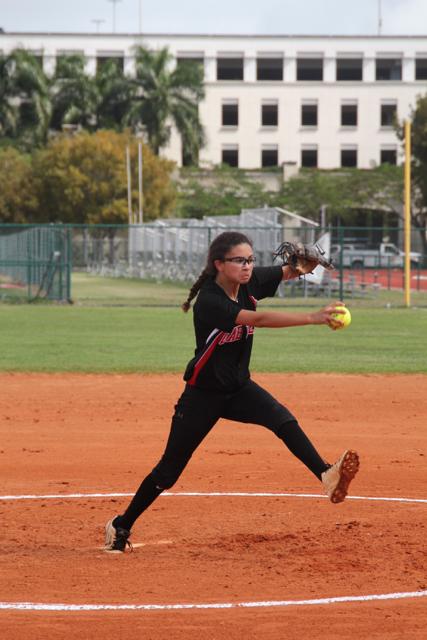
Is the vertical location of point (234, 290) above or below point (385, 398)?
above

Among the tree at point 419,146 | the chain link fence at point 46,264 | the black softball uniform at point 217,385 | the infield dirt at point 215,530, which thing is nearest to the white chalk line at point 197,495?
the infield dirt at point 215,530

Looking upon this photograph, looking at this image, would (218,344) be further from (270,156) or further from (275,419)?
(270,156)

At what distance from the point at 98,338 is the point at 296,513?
15.2m

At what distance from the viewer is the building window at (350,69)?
8975cm

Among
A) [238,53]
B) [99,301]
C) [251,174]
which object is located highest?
[238,53]

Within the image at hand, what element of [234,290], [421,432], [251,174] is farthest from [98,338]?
[251,174]

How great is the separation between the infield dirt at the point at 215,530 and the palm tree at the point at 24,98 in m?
69.1

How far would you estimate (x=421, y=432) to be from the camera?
12.7 meters

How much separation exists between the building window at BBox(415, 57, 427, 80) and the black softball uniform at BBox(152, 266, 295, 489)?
8642cm

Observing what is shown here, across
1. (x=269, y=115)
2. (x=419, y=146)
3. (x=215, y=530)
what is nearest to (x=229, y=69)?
A: (x=269, y=115)

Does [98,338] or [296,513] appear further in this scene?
[98,338]

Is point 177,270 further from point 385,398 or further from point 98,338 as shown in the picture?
point 385,398

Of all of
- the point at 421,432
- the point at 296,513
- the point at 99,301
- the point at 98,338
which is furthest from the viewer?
the point at 99,301

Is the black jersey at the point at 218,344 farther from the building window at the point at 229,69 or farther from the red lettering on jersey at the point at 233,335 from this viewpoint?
the building window at the point at 229,69
